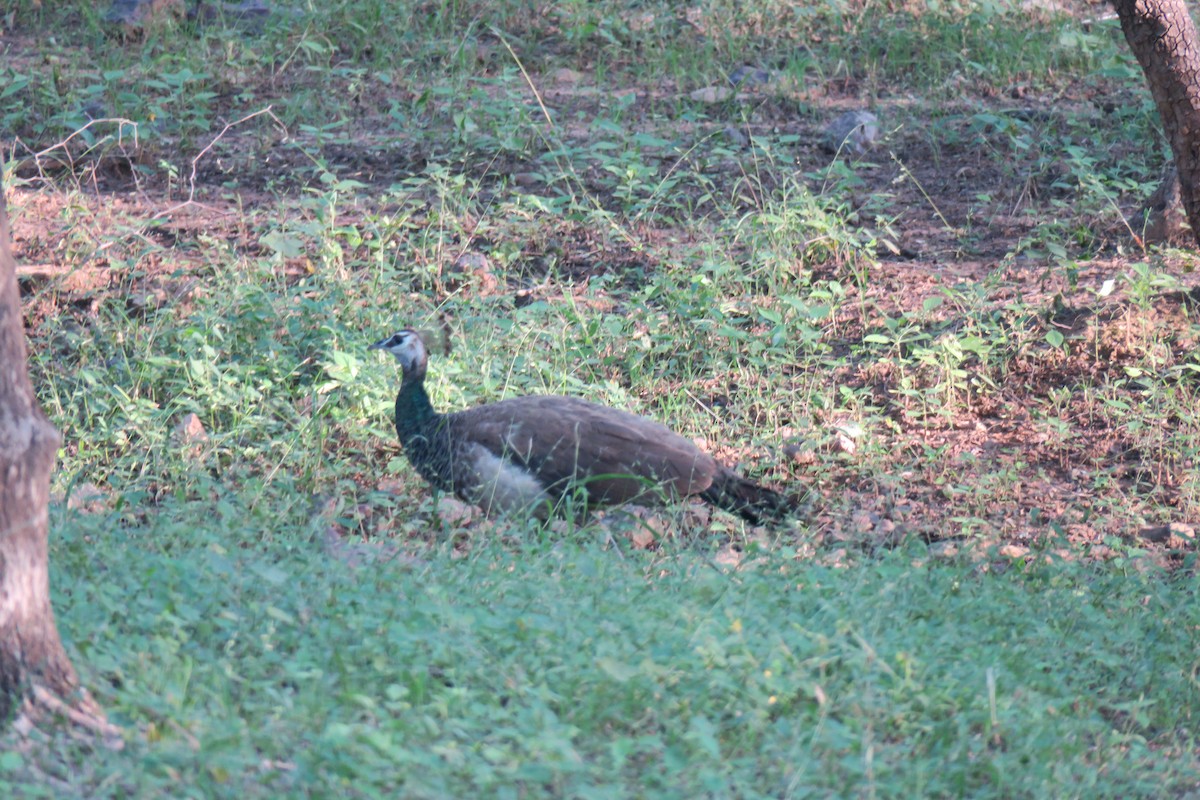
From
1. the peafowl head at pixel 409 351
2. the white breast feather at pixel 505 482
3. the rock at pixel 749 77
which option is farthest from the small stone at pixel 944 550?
the rock at pixel 749 77

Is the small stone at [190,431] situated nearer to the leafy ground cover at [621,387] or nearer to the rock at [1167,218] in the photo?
the leafy ground cover at [621,387]

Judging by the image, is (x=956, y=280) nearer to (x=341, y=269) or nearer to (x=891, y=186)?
(x=891, y=186)

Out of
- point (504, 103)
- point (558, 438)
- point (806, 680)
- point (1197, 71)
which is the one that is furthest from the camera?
point (504, 103)

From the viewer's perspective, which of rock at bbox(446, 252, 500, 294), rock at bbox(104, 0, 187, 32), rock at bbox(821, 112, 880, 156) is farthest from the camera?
rock at bbox(104, 0, 187, 32)

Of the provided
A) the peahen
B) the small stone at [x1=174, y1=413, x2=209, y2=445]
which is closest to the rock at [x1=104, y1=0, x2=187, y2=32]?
the small stone at [x1=174, y1=413, x2=209, y2=445]

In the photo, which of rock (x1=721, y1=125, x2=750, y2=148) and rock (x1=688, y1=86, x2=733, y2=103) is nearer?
rock (x1=721, y1=125, x2=750, y2=148)

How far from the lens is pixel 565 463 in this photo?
5039mm

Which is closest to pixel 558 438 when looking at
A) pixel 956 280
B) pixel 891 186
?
pixel 956 280

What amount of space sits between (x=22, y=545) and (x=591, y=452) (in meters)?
2.51

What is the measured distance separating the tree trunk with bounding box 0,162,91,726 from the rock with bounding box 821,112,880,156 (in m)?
6.18

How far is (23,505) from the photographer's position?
112 inches

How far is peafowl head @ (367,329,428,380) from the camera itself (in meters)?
5.39

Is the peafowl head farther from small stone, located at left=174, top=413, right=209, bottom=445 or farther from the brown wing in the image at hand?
small stone, located at left=174, top=413, right=209, bottom=445

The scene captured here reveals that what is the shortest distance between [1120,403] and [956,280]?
140cm
